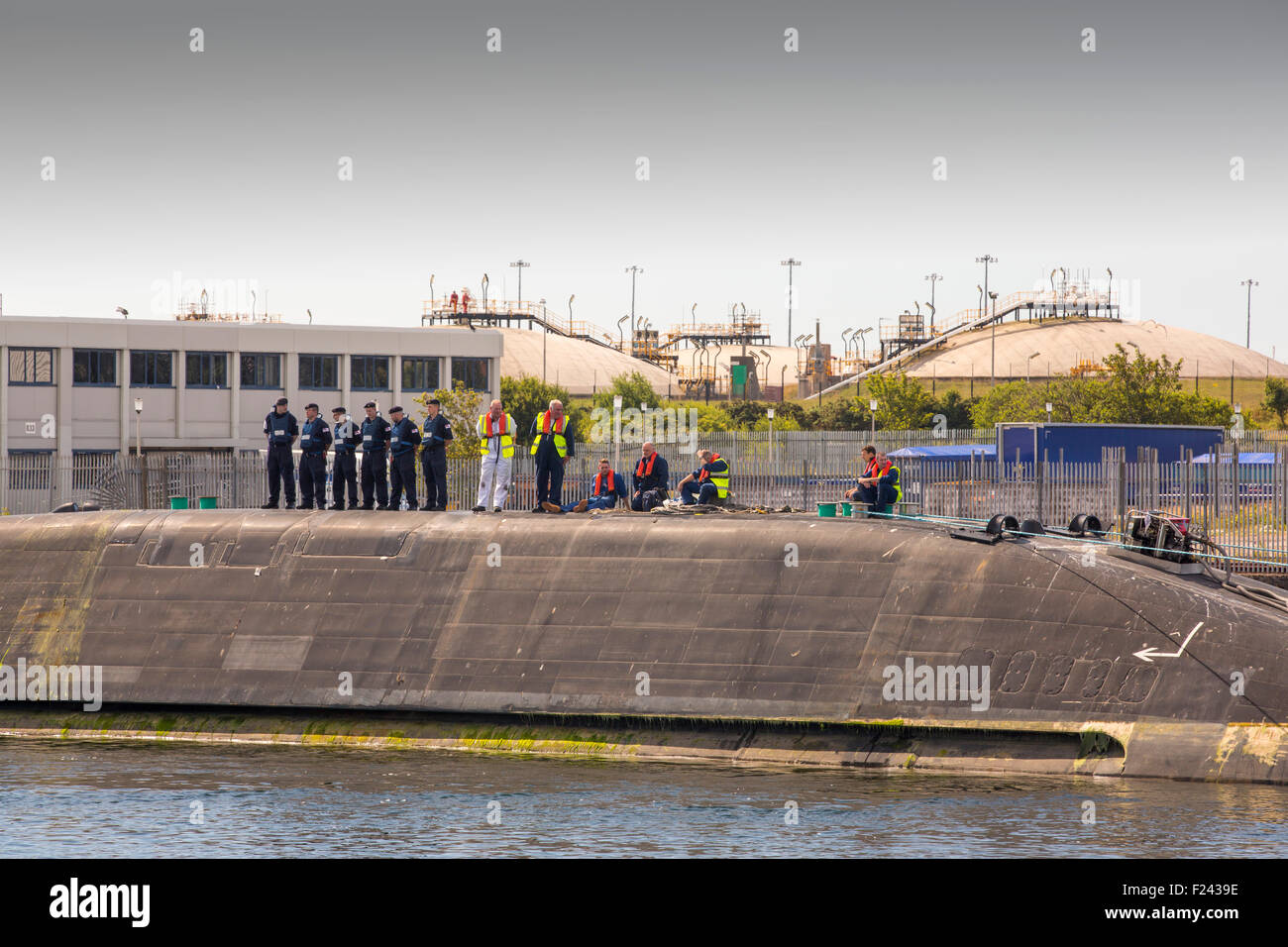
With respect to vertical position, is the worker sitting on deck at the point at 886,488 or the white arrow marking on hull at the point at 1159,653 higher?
the worker sitting on deck at the point at 886,488

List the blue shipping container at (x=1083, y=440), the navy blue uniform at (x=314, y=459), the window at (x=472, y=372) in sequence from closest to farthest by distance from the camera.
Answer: the navy blue uniform at (x=314, y=459)
the blue shipping container at (x=1083, y=440)
the window at (x=472, y=372)

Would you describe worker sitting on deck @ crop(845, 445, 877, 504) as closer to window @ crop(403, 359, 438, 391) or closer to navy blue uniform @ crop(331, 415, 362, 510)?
navy blue uniform @ crop(331, 415, 362, 510)

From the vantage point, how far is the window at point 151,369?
68.7 metres

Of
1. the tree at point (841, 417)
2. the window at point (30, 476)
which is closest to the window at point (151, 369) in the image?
the window at point (30, 476)

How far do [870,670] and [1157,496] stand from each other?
1563 cm

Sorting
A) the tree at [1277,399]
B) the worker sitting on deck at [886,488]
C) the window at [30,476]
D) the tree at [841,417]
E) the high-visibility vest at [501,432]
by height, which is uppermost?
the tree at [1277,399]

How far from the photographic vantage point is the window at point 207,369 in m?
70.0

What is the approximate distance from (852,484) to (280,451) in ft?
55.4

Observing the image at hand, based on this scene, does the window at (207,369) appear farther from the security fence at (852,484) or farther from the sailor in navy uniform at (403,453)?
the sailor in navy uniform at (403,453)

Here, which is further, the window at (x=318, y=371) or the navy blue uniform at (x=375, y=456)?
the window at (x=318, y=371)

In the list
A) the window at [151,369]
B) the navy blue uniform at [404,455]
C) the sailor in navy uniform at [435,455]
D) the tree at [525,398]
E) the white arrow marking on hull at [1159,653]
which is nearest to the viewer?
the white arrow marking on hull at [1159,653]

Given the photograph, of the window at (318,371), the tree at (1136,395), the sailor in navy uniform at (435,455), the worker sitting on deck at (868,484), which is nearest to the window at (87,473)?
the sailor in navy uniform at (435,455)
